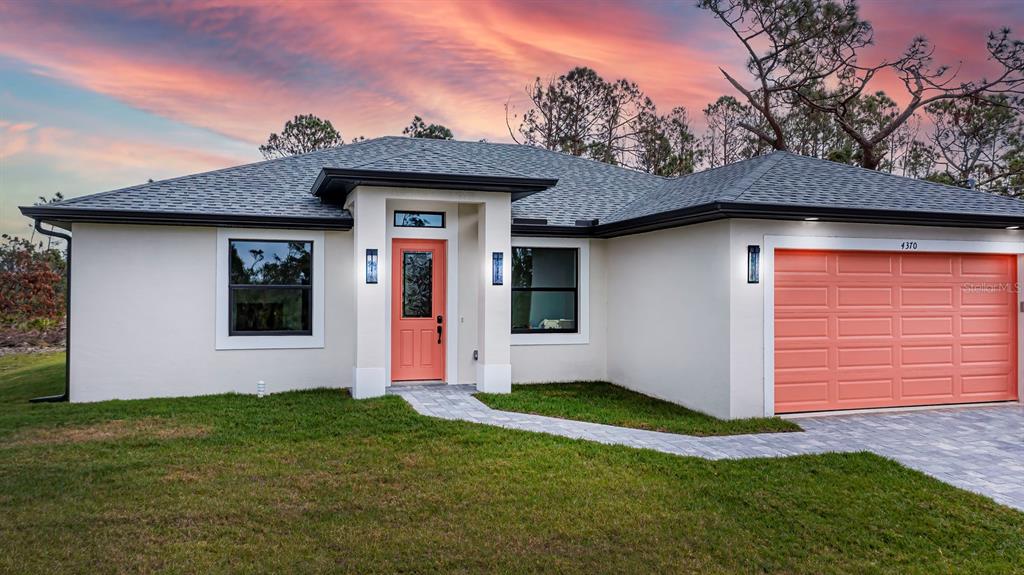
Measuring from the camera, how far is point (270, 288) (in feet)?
32.7

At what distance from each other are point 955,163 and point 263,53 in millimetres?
24667

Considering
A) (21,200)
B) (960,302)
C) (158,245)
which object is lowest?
(960,302)

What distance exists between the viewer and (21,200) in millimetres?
15820

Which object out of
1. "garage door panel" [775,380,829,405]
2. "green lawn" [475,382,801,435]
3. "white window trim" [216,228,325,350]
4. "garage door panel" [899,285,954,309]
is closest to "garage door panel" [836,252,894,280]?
"garage door panel" [899,285,954,309]

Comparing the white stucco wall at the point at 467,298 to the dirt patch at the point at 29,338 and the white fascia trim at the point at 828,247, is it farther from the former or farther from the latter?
the dirt patch at the point at 29,338

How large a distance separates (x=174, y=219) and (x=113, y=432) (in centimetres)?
345

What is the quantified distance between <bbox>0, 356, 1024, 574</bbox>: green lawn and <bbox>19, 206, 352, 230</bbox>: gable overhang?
3.14 metres

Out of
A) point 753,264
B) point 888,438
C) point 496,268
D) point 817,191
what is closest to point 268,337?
point 496,268

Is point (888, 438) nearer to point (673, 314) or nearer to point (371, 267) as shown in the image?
point (673, 314)

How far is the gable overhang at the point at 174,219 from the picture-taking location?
8.73 metres

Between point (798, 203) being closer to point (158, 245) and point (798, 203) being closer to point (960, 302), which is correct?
point (960, 302)

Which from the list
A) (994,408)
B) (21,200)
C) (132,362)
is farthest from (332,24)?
(994,408)

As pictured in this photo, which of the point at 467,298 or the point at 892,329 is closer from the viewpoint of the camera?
the point at 892,329

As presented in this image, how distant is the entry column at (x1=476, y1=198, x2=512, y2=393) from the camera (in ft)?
31.6
